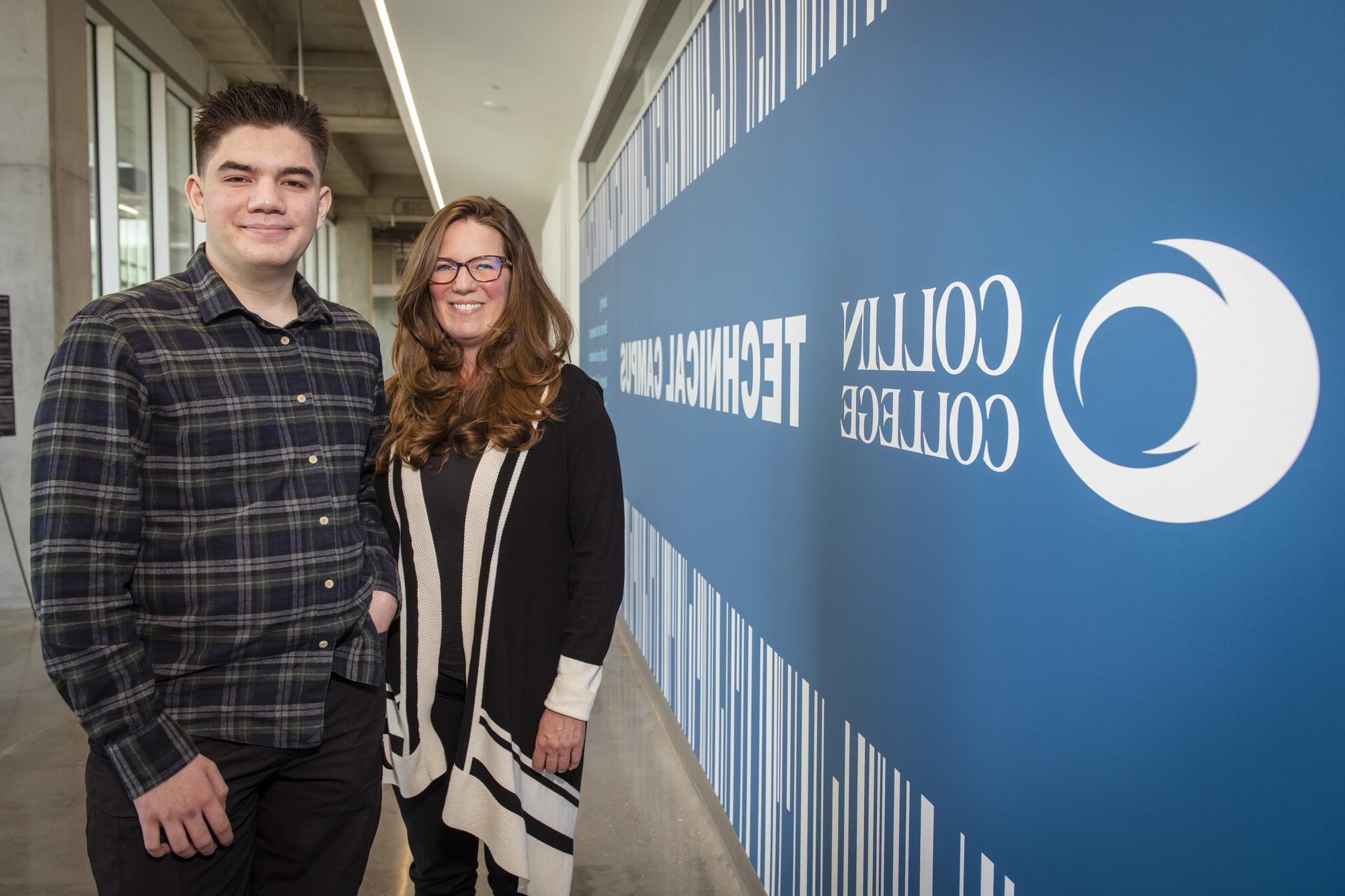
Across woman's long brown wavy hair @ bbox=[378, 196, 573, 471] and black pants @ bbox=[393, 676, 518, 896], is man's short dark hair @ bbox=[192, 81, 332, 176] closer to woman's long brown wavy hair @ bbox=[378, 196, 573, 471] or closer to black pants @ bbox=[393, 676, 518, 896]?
woman's long brown wavy hair @ bbox=[378, 196, 573, 471]

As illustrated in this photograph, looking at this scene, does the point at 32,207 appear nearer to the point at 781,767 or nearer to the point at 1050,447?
the point at 781,767

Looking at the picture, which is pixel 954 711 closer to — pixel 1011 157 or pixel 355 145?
pixel 1011 157

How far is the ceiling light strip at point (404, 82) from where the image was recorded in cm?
631

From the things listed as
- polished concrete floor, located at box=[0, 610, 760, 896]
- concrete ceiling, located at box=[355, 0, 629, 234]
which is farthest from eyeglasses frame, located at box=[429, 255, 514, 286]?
concrete ceiling, located at box=[355, 0, 629, 234]

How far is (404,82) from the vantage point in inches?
317

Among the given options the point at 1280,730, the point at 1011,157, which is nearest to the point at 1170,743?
the point at 1280,730

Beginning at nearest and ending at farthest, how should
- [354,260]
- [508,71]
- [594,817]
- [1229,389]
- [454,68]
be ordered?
[1229,389]
[594,817]
[508,71]
[454,68]
[354,260]

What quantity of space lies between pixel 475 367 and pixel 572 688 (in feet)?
1.99

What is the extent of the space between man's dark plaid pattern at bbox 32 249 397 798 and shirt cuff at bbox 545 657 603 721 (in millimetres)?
305

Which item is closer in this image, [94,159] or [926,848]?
[926,848]

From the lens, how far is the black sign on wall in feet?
18.6

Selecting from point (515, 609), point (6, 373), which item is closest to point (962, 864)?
point (515, 609)

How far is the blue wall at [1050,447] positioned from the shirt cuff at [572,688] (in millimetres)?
500

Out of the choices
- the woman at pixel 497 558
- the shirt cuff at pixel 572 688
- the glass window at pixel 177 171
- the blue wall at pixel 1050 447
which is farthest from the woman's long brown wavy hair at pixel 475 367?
the glass window at pixel 177 171
